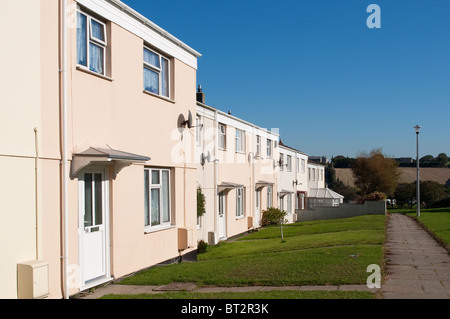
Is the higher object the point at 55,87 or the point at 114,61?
the point at 114,61

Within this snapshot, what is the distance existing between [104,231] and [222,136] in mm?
13304

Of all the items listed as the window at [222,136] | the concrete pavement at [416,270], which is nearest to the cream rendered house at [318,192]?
the window at [222,136]

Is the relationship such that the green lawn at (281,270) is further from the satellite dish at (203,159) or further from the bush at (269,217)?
the bush at (269,217)

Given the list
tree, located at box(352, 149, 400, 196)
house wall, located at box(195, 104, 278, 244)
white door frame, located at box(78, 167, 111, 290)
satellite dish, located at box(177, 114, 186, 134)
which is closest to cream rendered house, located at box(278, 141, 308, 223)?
house wall, located at box(195, 104, 278, 244)

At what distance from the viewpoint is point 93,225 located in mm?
8781

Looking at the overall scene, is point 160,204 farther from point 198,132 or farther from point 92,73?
point 198,132

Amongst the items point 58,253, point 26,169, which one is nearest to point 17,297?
point 58,253

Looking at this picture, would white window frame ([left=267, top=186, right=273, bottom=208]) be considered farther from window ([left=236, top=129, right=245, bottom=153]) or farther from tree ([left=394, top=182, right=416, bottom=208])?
tree ([left=394, top=182, right=416, bottom=208])

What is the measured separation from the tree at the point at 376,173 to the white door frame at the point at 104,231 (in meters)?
46.0

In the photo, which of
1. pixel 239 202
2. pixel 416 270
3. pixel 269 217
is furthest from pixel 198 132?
pixel 269 217

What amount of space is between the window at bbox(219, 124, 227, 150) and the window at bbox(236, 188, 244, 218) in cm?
322

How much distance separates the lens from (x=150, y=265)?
10.9 meters
